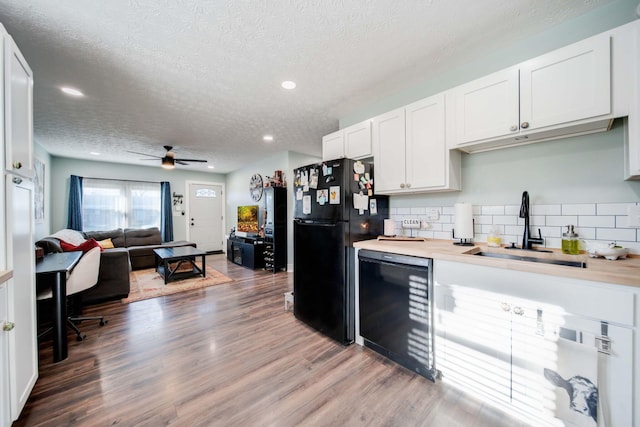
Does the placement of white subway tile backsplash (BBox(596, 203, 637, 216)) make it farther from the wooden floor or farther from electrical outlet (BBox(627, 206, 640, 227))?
the wooden floor

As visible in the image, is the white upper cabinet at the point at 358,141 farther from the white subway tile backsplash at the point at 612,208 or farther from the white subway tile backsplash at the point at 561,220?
the white subway tile backsplash at the point at 612,208

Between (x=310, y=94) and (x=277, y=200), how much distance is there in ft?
8.85

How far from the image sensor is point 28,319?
5.05ft

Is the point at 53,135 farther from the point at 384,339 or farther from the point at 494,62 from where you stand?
the point at 494,62

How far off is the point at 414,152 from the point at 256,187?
458cm

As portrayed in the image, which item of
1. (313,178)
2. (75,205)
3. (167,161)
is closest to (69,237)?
(75,205)

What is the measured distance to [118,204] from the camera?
609cm

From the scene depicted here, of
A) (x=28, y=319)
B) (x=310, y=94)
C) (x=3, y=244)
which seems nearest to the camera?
(x=3, y=244)

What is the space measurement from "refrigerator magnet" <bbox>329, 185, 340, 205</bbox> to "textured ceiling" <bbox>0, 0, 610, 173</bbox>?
41.6 inches

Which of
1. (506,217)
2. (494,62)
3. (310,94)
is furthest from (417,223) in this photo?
(310,94)

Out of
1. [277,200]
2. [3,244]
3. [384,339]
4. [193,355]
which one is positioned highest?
[277,200]

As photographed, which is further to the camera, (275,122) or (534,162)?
(275,122)

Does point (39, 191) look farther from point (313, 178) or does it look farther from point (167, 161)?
point (313, 178)

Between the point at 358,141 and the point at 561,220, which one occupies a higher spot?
the point at 358,141
